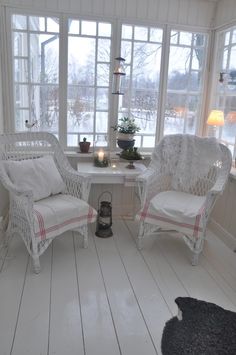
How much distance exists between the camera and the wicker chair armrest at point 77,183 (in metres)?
2.82

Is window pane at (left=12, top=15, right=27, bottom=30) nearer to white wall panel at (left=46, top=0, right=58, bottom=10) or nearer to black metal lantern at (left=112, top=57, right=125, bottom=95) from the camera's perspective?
white wall panel at (left=46, top=0, right=58, bottom=10)

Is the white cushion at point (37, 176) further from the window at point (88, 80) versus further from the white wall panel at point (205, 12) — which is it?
the white wall panel at point (205, 12)

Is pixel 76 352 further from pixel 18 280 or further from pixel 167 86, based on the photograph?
pixel 167 86

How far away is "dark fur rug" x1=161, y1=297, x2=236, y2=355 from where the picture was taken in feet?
5.90

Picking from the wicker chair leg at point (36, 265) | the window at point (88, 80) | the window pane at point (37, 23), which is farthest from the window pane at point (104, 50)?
the wicker chair leg at point (36, 265)

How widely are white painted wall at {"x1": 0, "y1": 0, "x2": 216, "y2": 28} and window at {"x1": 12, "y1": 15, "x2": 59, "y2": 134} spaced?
130mm

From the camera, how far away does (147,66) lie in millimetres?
3420

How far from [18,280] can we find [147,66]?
2455 mm

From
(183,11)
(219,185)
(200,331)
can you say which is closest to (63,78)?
(183,11)

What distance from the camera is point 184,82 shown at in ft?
11.6

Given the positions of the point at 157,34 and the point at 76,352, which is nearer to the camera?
the point at 76,352

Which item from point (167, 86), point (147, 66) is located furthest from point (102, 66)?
point (167, 86)

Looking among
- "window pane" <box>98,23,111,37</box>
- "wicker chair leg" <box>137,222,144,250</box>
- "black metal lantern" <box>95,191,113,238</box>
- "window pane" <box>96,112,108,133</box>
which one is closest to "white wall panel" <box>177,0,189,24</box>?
"window pane" <box>98,23,111,37</box>

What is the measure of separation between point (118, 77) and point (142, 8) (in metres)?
0.76
